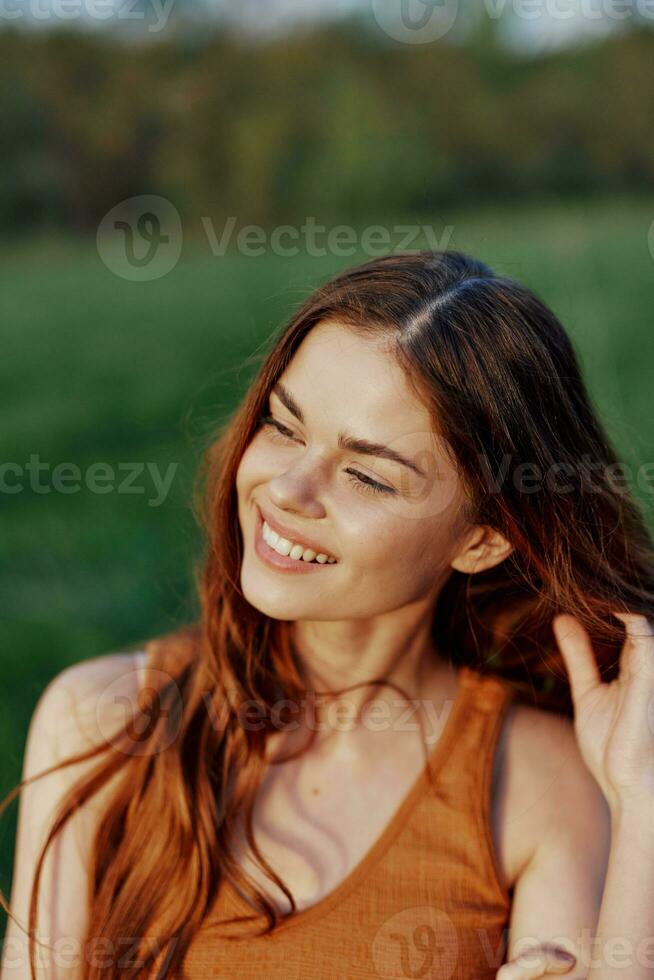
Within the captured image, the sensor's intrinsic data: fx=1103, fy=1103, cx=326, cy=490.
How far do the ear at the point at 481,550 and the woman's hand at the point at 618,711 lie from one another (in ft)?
0.62

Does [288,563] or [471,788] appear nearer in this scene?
[288,563]

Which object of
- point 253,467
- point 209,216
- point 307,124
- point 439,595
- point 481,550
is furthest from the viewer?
point 307,124

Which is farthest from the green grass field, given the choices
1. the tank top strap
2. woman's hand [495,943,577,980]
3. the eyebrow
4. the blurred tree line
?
the blurred tree line

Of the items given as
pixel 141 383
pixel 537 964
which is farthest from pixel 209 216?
pixel 537 964

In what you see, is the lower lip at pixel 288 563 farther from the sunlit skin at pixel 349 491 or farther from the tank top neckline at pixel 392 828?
the tank top neckline at pixel 392 828

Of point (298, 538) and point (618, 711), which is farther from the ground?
point (298, 538)

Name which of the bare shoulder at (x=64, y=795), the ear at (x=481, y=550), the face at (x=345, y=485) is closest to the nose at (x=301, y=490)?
the face at (x=345, y=485)

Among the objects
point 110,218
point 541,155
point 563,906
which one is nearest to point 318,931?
point 563,906

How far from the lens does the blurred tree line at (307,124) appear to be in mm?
16531

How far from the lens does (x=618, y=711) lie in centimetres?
195

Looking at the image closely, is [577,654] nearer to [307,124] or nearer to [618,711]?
[618,711]

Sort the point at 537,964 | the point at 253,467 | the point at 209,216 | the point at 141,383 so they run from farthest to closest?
the point at 209,216
the point at 141,383
the point at 253,467
the point at 537,964

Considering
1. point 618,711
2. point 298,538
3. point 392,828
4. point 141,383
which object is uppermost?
Answer: point 141,383

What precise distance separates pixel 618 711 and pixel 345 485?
643 millimetres
